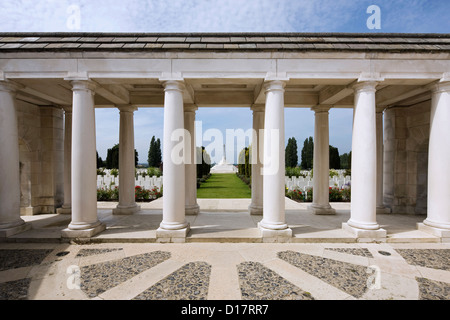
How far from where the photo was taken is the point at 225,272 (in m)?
6.34

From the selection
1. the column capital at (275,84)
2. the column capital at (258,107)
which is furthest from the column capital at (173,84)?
the column capital at (258,107)

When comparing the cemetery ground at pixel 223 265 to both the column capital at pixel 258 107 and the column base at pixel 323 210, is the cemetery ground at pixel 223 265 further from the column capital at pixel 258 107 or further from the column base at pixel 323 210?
the column capital at pixel 258 107

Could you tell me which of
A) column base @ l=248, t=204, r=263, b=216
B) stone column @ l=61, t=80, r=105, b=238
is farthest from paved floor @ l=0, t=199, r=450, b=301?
column base @ l=248, t=204, r=263, b=216

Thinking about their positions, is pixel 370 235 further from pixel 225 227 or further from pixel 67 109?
pixel 67 109

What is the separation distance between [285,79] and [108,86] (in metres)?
7.99

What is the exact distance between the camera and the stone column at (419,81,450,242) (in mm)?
8727

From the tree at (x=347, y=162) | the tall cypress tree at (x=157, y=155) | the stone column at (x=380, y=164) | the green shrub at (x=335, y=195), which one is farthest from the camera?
the tall cypress tree at (x=157, y=155)

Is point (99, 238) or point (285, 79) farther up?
point (285, 79)

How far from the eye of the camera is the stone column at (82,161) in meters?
8.67

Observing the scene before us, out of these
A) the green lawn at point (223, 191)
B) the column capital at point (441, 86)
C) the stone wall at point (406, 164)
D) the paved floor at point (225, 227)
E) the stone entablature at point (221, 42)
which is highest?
the stone entablature at point (221, 42)

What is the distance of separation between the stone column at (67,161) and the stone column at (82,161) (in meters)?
5.38

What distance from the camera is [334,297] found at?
518 cm

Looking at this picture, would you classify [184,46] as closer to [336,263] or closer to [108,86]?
[108,86]
